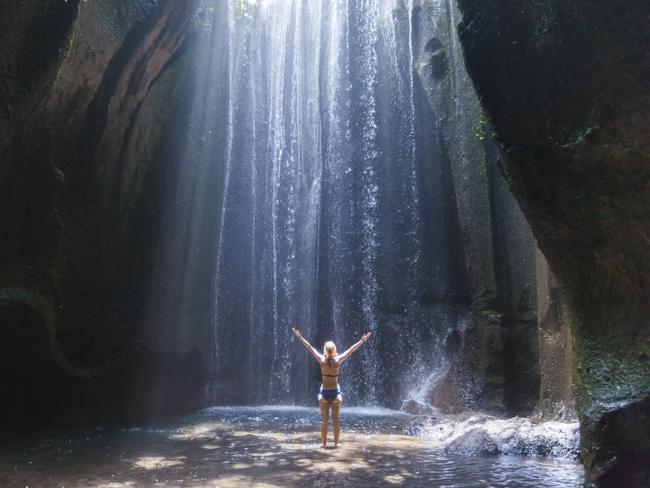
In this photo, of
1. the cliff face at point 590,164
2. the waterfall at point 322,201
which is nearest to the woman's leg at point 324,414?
the cliff face at point 590,164

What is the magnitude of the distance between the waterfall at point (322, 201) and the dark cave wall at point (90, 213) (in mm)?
1611

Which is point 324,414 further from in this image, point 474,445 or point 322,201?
point 322,201

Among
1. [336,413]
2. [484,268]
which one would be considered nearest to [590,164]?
[336,413]

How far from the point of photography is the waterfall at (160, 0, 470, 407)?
1373 centimetres

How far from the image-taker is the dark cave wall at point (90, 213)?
8773mm

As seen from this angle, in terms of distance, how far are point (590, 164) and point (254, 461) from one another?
4807 mm

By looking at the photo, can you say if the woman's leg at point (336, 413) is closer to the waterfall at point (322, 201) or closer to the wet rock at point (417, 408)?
the wet rock at point (417, 408)

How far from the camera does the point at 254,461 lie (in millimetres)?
6824

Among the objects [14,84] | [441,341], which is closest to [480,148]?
[441,341]

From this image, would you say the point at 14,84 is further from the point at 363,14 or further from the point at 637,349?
the point at 363,14

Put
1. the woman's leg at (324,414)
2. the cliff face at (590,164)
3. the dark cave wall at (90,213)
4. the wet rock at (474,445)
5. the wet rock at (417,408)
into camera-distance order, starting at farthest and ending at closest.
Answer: the wet rock at (417,408), the dark cave wall at (90,213), the woman's leg at (324,414), the wet rock at (474,445), the cliff face at (590,164)

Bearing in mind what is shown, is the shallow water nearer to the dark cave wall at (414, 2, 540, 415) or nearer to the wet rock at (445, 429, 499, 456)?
the wet rock at (445, 429, 499, 456)

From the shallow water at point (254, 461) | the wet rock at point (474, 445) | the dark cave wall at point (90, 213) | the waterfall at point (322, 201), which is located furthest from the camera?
the waterfall at point (322, 201)

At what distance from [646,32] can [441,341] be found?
981 centimetres
